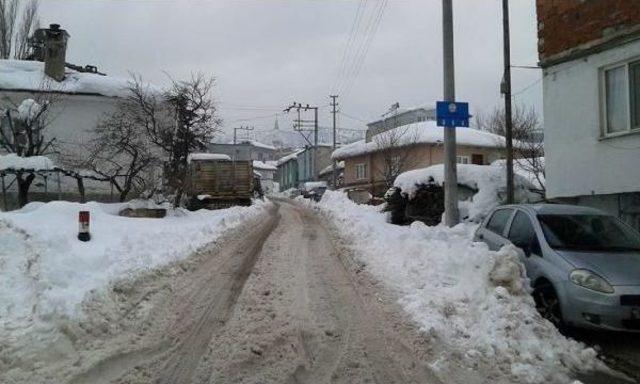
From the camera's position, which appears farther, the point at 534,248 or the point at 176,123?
the point at 176,123

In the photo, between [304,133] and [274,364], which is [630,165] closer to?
[274,364]

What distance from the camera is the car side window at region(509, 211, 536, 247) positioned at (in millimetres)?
8281

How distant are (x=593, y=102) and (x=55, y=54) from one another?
24104mm

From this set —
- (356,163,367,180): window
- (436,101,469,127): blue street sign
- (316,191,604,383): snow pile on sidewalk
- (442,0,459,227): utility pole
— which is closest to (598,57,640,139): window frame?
(436,101,469,127): blue street sign

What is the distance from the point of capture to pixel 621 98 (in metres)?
11.3

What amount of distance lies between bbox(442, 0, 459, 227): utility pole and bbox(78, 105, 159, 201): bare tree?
12.0 meters

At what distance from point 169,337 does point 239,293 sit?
6.96ft

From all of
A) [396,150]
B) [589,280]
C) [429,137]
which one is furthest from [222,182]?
[589,280]

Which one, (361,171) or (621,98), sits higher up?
(361,171)

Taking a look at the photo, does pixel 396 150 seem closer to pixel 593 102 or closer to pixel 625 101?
pixel 593 102

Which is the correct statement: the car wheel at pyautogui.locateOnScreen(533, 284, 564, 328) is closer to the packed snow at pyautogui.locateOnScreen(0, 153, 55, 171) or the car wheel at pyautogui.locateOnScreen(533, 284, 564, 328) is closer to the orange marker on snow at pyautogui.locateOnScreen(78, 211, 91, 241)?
the orange marker on snow at pyautogui.locateOnScreen(78, 211, 91, 241)

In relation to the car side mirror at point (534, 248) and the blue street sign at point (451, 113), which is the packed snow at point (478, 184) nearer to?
the blue street sign at point (451, 113)

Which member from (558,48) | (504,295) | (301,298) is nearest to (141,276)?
(301,298)

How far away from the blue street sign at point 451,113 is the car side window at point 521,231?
3769 mm
